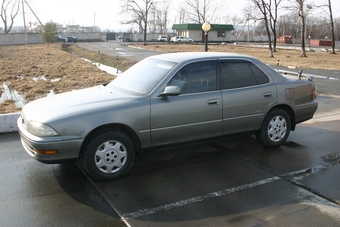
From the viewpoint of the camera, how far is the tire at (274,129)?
5.83 m

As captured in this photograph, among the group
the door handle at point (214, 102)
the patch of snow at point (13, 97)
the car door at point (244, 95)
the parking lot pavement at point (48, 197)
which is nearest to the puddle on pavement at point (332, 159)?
the car door at point (244, 95)

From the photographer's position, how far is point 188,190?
4379 mm

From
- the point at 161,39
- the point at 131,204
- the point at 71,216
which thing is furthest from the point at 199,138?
the point at 161,39

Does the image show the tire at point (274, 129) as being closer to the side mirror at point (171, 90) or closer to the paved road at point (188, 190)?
the paved road at point (188, 190)

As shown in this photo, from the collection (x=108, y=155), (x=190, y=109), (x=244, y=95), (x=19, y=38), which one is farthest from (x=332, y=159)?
(x=19, y=38)

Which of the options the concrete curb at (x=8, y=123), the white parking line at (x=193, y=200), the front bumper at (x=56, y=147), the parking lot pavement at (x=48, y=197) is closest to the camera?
the parking lot pavement at (x=48, y=197)

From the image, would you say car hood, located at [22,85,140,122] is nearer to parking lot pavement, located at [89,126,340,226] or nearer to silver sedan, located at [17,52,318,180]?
silver sedan, located at [17,52,318,180]

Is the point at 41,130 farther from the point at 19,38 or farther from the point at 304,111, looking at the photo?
the point at 19,38

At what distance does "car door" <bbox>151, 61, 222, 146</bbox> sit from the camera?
15.8ft

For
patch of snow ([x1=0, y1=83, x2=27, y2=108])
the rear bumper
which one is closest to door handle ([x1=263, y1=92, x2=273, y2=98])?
the rear bumper

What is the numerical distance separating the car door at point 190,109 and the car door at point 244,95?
16 cm

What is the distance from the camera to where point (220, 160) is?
5.46m

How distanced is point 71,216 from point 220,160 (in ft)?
8.42

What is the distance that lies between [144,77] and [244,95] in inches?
62.6
